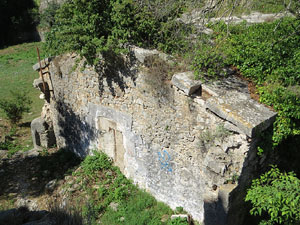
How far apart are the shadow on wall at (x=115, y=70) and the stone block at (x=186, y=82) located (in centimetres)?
110

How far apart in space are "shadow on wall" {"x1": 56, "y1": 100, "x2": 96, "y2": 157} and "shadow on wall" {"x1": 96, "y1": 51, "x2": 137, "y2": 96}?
166cm

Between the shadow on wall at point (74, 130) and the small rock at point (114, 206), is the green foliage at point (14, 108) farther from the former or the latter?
the small rock at point (114, 206)

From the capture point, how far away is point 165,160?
5.56m

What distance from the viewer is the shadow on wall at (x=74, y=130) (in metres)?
7.55

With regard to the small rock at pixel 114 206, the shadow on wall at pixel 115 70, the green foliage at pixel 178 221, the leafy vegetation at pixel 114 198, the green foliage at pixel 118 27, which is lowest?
the small rock at pixel 114 206

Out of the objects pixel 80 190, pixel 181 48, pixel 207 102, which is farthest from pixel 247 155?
pixel 80 190

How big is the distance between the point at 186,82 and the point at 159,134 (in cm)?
139

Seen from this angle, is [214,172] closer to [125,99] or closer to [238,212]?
[238,212]

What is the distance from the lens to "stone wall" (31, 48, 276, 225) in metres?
4.44

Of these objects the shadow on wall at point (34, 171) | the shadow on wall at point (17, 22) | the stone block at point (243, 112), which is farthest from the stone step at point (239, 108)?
the shadow on wall at point (17, 22)

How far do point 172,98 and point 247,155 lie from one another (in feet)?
5.45

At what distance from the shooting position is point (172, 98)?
16.5 feet

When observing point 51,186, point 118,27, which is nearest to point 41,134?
point 51,186

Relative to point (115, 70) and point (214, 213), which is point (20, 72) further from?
point (214, 213)
